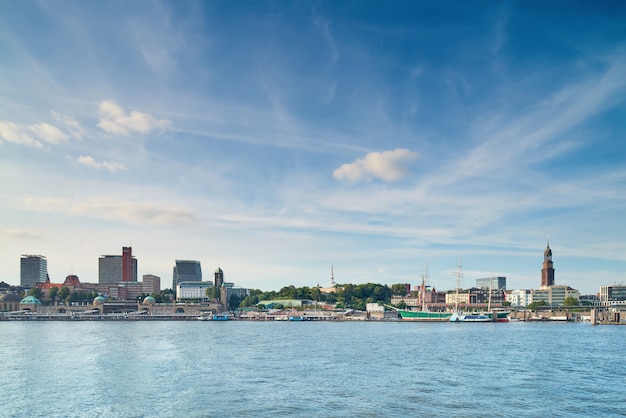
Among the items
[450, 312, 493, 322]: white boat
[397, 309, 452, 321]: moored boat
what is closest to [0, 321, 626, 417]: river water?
[450, 312, 493, 322]: white boat

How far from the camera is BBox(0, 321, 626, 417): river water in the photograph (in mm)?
36594

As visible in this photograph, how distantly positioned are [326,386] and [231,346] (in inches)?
1499

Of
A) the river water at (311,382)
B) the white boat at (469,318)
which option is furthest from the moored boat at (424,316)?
the river water at (311,382)

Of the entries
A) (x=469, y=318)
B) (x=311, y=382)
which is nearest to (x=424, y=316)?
(x=469, y=318)

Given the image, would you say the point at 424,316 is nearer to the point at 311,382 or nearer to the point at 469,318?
the point at 469,318

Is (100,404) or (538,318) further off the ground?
(100,404)

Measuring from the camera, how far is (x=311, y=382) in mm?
46125

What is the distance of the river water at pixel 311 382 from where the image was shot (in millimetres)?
36594

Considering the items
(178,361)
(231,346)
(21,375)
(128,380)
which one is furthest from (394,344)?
(21,375)

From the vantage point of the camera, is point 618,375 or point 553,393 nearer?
point 553,393

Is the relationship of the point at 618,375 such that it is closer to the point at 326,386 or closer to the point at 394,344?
the point at 326,386

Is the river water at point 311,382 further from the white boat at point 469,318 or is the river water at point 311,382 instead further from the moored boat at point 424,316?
the moored boat at point 424,316

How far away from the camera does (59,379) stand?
4762cm

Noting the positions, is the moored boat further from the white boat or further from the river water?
the river water
